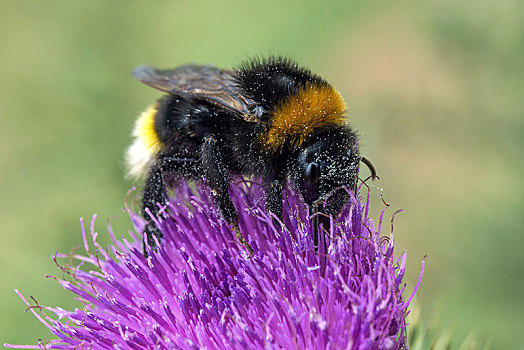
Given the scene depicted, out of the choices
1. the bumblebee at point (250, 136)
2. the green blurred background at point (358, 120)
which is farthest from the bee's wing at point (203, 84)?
the green blurred background at point (358, 120)

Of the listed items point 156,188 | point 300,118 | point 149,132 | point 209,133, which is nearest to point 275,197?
point 300,118

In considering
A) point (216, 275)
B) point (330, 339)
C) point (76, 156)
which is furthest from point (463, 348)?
point (76, 156)

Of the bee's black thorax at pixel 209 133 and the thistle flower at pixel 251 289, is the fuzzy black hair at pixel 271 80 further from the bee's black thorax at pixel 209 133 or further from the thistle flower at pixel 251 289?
the thistle flower at pixel 251 289

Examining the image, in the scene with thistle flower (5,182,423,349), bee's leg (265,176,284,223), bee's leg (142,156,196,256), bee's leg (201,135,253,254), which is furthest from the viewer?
bee's leg (142,156,196,256)

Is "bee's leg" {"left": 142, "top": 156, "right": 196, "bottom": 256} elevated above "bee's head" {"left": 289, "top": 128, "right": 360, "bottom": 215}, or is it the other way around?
"bee's leg" {"left": 142, "top": 156, "right": 196, "bottom": 256}

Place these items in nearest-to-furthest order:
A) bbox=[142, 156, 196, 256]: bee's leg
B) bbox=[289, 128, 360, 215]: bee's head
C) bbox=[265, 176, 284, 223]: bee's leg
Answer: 1. bbox=[289, 128, 360, 215]: bee's head
2. bbox=[265, 176, 284, 223]: bee's leg
3. bbox=[142, 156, 196, 256]: bee's leg

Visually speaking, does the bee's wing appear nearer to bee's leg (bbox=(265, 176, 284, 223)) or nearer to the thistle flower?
bee's leg (bbox=(265, 176, 284, 223))

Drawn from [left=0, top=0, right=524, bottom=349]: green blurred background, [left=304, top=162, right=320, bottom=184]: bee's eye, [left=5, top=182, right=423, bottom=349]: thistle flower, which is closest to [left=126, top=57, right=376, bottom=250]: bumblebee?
[left=304, top=162, right=320, bottom=184]: bee's eye

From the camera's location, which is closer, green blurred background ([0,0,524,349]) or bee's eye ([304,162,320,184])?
bee's eye ([304,162,320,184])

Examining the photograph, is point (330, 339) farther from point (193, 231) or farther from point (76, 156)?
point (76, 156)
